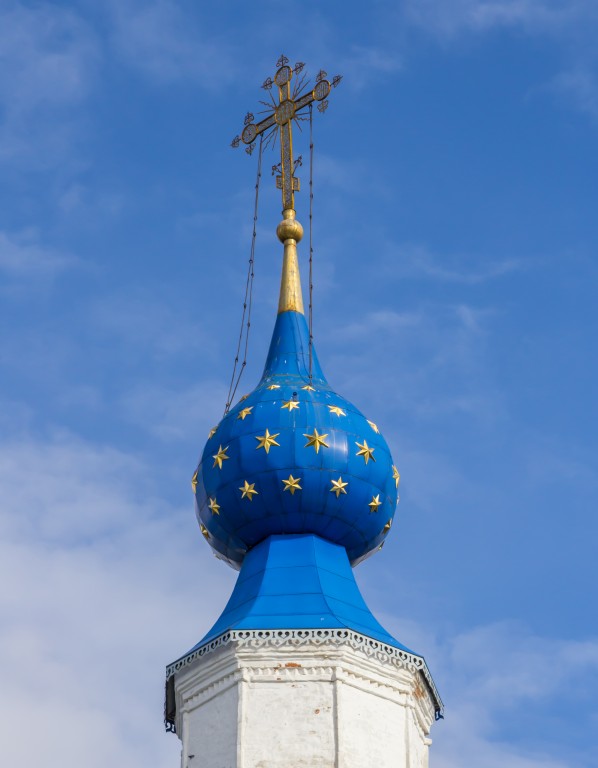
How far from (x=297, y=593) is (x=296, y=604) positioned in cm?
24

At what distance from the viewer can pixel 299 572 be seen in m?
23.2

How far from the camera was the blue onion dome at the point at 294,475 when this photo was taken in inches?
928

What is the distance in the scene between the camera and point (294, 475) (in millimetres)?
23453

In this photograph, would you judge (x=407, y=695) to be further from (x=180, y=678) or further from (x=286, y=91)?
(x=286, y=91)

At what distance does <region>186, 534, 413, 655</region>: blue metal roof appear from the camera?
73.4ft

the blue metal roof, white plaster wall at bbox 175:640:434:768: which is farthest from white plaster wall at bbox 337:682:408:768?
the blue metal roof

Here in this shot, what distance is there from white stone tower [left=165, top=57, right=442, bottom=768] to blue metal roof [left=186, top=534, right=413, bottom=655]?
0.07 ft

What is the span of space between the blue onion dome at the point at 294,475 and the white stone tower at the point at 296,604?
0.02 m

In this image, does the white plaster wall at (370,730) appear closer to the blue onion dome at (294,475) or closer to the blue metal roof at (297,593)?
the blue metal roof at (297,593)

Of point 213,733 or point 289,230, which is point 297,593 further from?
point 289,230

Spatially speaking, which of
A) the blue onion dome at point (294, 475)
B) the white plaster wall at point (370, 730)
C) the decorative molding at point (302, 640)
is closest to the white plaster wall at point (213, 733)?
the decorative molding at point (302, 640)

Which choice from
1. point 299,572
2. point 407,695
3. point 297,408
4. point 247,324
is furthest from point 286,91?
point 407,695

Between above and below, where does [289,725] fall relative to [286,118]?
below

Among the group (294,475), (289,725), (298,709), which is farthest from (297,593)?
(289,725)
